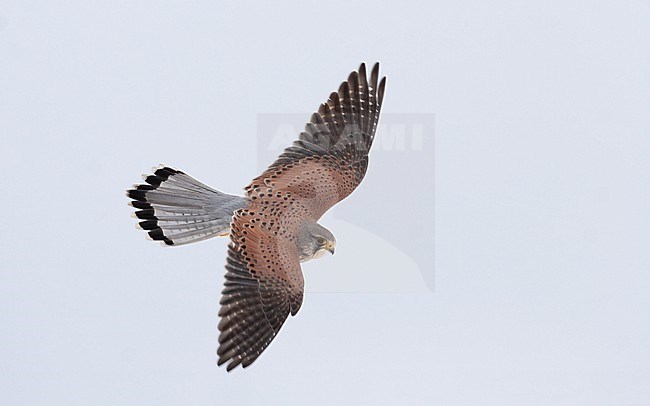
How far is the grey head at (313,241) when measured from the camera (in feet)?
24.1

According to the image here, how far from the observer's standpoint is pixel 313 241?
737 cm

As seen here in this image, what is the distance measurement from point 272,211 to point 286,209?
11cm

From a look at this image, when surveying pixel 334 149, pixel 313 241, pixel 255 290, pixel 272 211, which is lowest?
pixel 255 290

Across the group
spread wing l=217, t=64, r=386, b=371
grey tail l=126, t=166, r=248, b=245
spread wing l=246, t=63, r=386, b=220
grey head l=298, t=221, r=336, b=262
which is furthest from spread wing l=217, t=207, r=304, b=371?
spread wing l=246, t=63, r=386, b=220

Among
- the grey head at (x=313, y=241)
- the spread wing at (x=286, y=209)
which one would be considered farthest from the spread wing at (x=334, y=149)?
the grey head at (x=313, y=241)

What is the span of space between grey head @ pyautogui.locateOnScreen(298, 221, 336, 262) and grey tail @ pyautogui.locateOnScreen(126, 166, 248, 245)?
484 mm

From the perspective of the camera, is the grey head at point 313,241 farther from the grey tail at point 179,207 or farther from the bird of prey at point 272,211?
the grey tail at point 179,207

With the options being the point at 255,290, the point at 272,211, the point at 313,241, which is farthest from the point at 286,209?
the point at 255,290

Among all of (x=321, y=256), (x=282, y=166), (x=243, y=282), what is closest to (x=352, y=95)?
(x=282, y=166)

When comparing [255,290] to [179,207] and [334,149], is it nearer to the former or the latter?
[179,207]

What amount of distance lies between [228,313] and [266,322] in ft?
0.88

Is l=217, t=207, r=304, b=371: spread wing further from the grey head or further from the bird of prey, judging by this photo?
the grey head

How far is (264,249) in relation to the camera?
713 cm

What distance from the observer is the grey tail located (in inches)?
297
